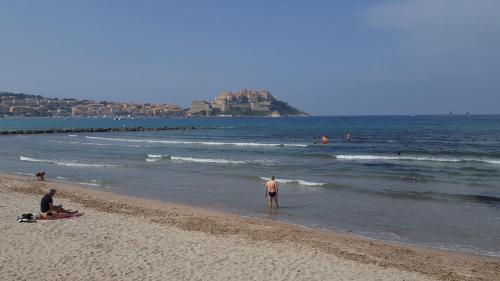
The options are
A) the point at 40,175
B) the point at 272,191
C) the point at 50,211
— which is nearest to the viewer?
the point at 50,211

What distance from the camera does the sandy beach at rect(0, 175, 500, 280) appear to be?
944 centimetres

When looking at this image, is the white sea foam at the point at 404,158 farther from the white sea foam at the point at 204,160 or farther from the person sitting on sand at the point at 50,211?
the person sitting on sand at the point at 50,211

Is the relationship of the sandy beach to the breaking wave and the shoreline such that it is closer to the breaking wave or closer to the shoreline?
the shoreline

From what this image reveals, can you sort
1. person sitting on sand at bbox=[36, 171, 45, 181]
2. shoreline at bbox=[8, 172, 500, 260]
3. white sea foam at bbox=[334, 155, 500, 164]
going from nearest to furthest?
shoreline at bbox=[8, 172, 500, 260]
person sitting on sand at bbox=[36, 171, 45, 181]
white sea foam at bbox=[334, 155, 500, 164]

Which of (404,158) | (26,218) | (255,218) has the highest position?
(26,218)

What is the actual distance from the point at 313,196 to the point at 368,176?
7.44m

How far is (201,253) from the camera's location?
1088 cm

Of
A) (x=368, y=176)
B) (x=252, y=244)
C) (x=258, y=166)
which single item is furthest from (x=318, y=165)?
(x=252, y=244)

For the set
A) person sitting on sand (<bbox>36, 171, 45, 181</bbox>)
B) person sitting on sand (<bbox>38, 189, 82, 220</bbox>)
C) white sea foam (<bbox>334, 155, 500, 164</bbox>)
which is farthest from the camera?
white sea foam (<bbox>334, 155, 500, 164</bbox>)

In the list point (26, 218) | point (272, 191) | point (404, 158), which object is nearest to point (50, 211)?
point (26, 218)

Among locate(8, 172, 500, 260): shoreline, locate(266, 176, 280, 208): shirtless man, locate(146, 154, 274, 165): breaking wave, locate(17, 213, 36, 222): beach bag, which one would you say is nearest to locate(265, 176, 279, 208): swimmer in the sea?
locate(266, 176, 280, 208): shirtless man

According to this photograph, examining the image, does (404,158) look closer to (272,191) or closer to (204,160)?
(204,160)

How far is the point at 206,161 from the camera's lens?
35.3 m

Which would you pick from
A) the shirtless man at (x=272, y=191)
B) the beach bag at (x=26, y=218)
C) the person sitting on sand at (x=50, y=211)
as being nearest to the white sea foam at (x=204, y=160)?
the shirtless man at (x=272, y=191)
